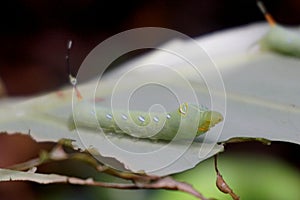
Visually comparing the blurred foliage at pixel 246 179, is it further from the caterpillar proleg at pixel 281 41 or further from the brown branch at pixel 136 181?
the brown branch at pixel 136 181

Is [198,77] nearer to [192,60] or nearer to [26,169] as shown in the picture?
[192,60]

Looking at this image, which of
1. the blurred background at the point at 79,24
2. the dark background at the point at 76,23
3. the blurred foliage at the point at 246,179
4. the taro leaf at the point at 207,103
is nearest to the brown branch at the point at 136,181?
the taro leaf at the point at 207,103

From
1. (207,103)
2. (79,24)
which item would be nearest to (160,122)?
(207,103)

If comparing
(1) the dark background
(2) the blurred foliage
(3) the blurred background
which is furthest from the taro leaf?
(1) the dark background

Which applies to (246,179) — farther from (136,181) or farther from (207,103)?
(136,181)

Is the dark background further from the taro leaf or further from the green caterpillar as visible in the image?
the green caterpillar
